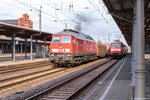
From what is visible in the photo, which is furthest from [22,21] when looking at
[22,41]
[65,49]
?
[65,49]

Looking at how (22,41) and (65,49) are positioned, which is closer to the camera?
(65,49)

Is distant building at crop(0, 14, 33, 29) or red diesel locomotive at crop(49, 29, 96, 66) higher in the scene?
distant building at crop(0, 14, 33, 29)

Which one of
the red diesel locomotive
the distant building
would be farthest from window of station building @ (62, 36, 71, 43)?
the distant building

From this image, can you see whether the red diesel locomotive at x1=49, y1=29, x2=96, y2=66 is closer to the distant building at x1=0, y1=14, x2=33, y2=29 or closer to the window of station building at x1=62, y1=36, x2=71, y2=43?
the window of station building at x1=62, y1=36, x2=71, y2=43

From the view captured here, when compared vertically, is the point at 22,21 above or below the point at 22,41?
above

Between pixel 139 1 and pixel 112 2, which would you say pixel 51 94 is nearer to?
pixel 139 1

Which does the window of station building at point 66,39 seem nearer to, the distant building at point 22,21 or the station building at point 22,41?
the station building at point 22,41

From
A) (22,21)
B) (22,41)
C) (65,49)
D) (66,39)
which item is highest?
(22,21)

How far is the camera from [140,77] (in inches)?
186

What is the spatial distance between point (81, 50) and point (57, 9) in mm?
4946

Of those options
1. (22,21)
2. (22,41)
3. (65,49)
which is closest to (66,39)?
(65,49)

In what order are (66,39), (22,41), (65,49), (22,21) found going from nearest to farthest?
(65,49) → (66,39) → (22,41) → (22,21)

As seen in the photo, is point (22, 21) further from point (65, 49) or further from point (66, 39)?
point (65, 49)

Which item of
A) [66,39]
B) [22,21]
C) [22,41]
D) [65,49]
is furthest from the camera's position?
[22,21]
